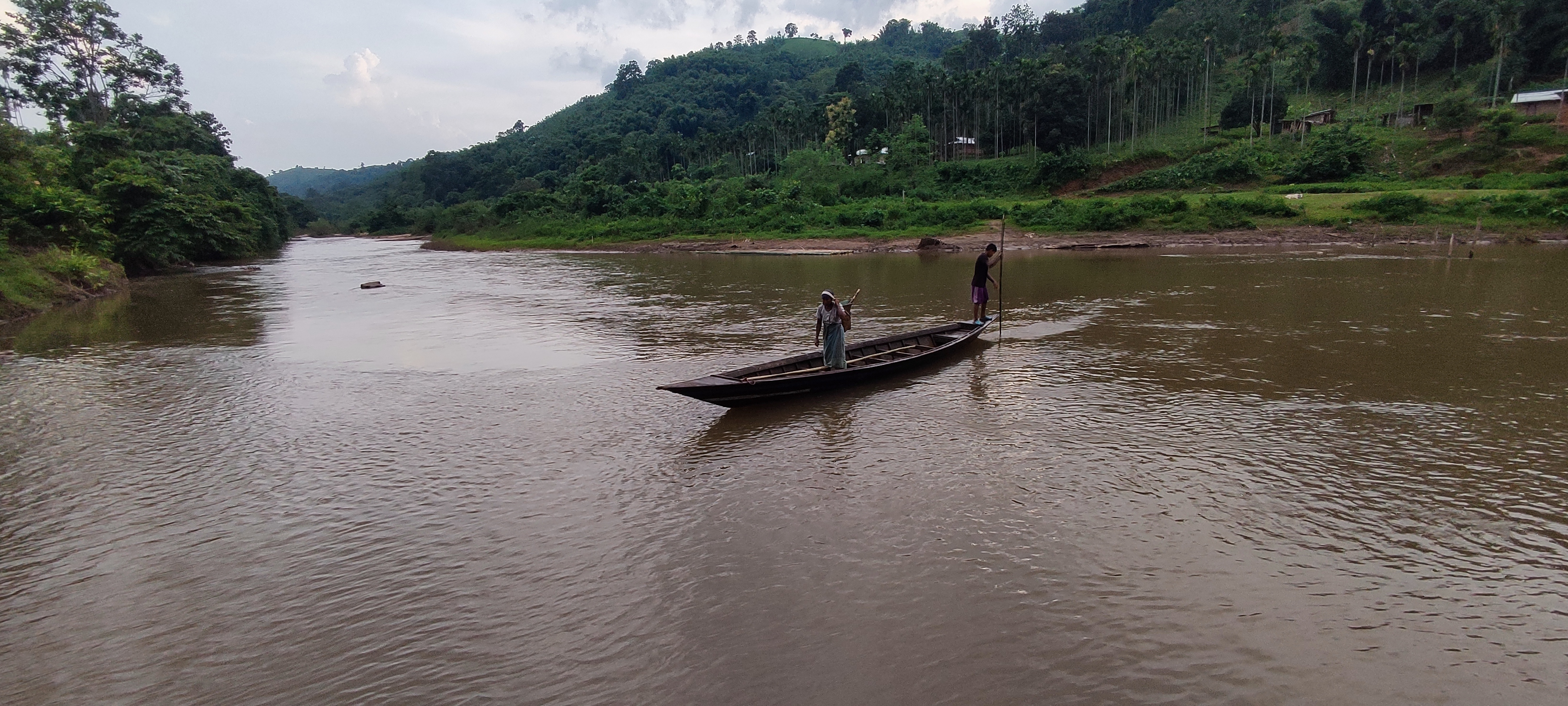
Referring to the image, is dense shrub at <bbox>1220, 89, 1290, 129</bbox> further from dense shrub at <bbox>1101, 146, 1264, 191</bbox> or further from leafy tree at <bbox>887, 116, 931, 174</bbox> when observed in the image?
leafy tree at <bbox>887, 116, 931, 174</bbox>

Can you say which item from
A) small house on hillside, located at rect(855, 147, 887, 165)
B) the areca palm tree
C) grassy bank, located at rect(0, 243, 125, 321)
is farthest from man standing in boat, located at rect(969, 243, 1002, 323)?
the areca palm tree

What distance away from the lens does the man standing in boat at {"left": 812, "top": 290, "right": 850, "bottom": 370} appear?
1307 centimetres

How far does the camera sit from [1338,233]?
37938mm

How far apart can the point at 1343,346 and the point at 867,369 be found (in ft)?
32.4

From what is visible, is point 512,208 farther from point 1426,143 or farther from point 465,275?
point 1426,143

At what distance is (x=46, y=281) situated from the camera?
88.5 ft

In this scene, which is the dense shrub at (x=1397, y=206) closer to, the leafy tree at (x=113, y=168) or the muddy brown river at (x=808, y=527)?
the muddy brown river at (x=808, y=527)

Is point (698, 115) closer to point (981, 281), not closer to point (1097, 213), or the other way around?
point (1097, 213)

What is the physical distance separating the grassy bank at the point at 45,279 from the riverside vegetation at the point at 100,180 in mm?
51

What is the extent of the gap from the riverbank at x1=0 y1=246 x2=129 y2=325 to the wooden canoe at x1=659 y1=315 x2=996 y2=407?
24729mm

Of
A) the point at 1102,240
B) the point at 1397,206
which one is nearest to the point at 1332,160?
the point at 1397,206

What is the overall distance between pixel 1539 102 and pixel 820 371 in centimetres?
6683

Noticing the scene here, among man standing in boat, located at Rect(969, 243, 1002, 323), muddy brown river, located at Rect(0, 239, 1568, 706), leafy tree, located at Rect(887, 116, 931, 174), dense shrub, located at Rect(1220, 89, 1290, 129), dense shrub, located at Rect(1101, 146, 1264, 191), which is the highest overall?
dense shrub, located at Rect(1220, 89, 1290, 129)

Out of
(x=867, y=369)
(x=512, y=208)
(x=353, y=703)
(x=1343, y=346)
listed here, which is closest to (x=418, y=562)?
(x=353, y=703)
